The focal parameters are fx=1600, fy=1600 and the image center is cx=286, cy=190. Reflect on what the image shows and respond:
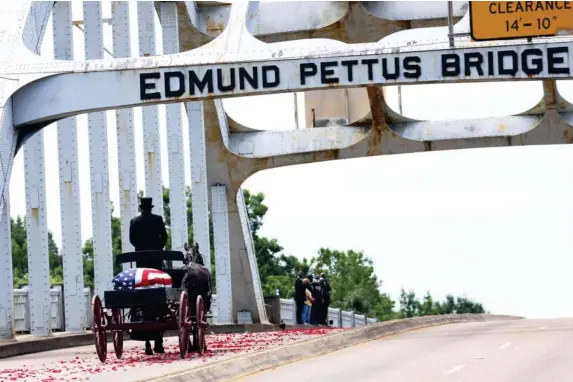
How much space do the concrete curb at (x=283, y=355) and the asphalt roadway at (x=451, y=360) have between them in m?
0.23

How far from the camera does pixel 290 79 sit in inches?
1166

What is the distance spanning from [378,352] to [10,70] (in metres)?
9.31

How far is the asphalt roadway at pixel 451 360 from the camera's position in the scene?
63.1 feet

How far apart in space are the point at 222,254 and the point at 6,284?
44.1ft

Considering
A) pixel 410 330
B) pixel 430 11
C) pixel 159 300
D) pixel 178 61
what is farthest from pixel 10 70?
pixel 430 11

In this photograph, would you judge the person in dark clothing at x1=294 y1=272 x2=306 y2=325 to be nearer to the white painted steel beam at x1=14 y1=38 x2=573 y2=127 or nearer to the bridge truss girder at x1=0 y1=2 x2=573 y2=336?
the bridge truss girder at x1=0 y1=2 x2=573 y2=336

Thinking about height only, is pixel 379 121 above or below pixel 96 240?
above

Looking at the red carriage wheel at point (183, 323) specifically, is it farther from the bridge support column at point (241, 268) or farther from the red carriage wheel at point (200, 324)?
the bridge support column at point (241, 268)

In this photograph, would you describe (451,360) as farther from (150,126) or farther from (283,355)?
(150,126)

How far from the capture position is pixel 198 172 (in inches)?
1580

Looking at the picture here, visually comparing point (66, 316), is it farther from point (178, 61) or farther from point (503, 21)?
point (503, 21)

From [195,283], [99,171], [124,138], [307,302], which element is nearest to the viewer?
[195,283]

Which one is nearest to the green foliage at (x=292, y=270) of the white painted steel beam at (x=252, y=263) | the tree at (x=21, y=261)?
the tree at (x=21, y=261)

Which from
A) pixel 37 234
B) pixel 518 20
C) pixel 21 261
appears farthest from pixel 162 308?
pixel 21 261
